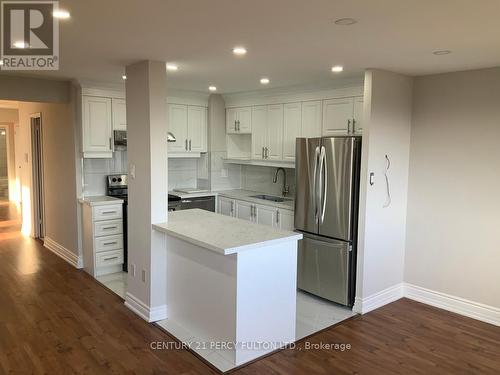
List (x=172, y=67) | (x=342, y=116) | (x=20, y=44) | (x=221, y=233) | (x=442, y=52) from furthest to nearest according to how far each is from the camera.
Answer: (x=342, y=116)
(x=172, y=67)
(x=221, y=233)
(x=442, y=52)
(x=20, y=44)

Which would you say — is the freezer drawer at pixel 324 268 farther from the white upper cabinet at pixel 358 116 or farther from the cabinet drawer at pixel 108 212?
the cabinet drawer at pixel 108 212

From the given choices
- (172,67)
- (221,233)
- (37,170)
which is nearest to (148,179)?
(221,233)

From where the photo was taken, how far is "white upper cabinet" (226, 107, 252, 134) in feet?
19.7

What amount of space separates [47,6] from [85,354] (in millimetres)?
2602

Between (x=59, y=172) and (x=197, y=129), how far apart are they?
2.05 meters

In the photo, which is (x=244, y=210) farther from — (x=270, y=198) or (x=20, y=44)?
(x=20, y=44)

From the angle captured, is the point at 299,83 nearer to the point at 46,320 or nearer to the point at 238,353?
the point at 238,353

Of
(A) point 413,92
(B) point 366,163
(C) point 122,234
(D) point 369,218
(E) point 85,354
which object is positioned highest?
(A) point 413,92

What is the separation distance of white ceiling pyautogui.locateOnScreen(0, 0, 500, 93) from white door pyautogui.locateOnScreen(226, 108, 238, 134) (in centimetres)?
184

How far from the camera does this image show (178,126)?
Answer: 5.96 m

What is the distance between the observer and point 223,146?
21.2 ft

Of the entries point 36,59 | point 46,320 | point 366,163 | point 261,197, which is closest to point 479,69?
point 366,163

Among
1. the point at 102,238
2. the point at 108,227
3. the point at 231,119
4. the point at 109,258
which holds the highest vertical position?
the point at 231,119

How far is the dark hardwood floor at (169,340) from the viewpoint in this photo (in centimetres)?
316
